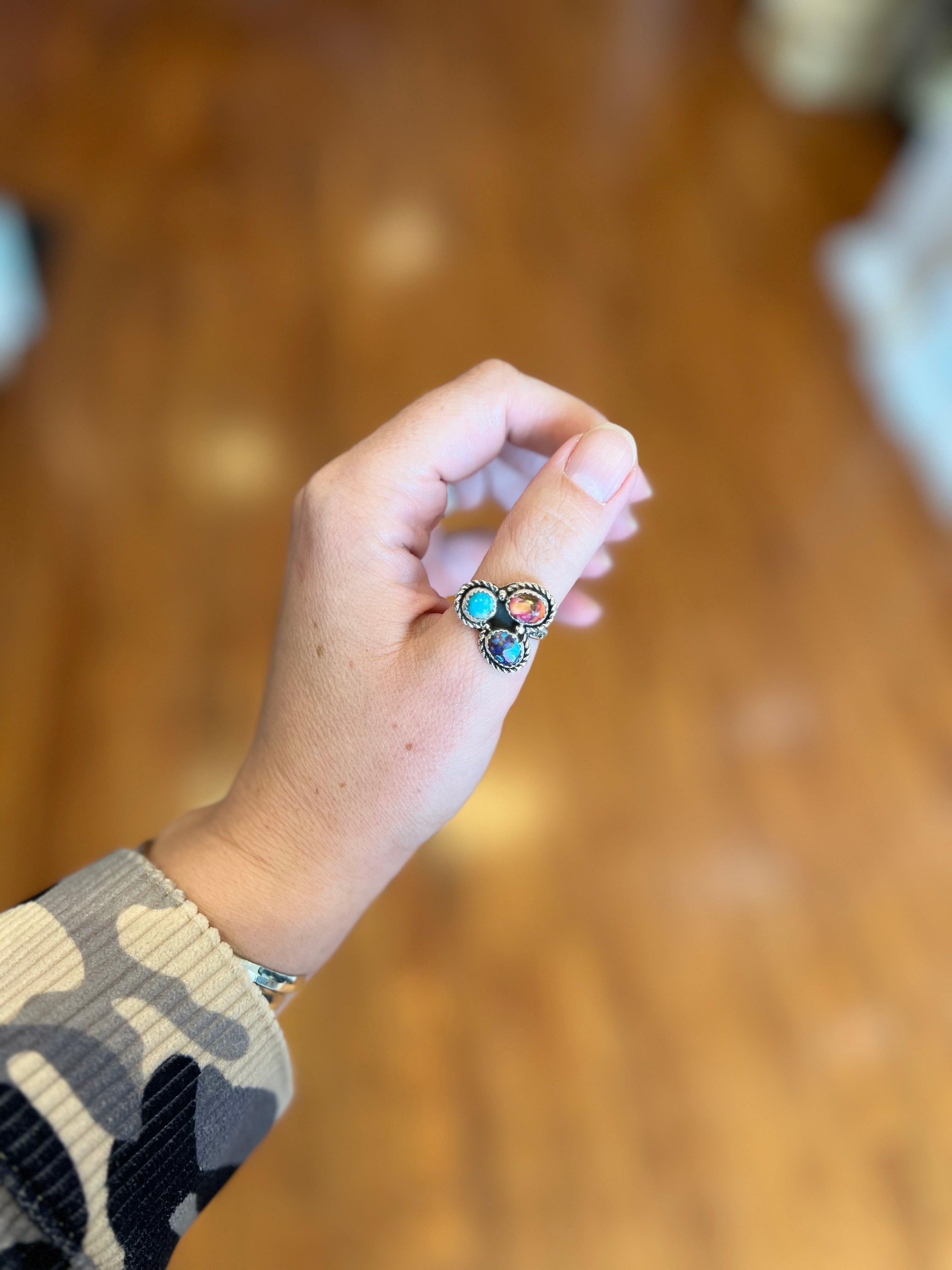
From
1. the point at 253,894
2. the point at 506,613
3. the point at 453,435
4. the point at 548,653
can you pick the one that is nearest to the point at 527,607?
the point at 506,613

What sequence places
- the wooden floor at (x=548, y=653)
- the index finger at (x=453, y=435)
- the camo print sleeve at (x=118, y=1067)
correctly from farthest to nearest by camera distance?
the wooden floor at (x=548, y=653) < the index finger at (x=453, y=435) < the camo print sleeve at (x=118, y=1067)

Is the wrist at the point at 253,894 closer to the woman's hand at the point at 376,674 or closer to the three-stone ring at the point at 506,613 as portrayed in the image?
the woman's hand at the point at 376,674

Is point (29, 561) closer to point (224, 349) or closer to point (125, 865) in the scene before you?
point (224, 349)

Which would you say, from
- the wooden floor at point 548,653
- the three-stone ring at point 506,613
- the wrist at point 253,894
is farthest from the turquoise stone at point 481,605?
the wooden floor at point 548,653

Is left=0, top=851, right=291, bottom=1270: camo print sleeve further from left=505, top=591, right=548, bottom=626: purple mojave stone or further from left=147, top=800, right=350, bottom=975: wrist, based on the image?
left=505, top=591, right=548, bottom=626: purple mojave stone

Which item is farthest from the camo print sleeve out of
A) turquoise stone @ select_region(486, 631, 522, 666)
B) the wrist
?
turquoise stone @ select_region(486, 631, 522, 666)

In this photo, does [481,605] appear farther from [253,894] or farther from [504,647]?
[253,894]

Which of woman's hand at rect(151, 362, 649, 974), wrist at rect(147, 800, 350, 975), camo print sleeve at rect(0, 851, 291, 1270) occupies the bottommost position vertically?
camo print sleeve at rect(0, 851, 291, 1270)

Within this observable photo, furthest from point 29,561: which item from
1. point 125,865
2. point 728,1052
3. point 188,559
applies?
point 728,1052
